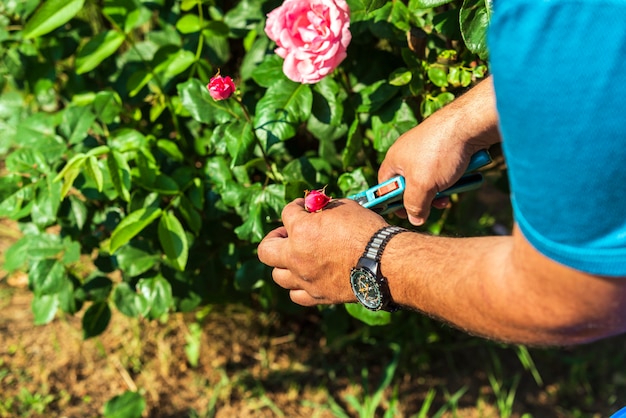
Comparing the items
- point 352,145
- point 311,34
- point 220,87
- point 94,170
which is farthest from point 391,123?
point 94,170

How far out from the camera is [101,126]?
2125 millimetres

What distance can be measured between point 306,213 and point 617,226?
586 mm

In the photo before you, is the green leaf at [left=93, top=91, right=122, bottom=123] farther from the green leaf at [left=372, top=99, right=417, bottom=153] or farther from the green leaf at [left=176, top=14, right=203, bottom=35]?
the green leaf at [left=372, top=99, right=417, bottom=153]

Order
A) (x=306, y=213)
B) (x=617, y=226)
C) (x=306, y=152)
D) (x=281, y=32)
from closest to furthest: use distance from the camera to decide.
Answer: (x=617, y=226)
(x=306, y=213)
(x=281, y=32)
(x=306, y=152)

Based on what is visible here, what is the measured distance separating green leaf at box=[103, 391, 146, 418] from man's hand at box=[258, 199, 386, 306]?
114 cm

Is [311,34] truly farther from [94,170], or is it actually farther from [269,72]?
[94,170]

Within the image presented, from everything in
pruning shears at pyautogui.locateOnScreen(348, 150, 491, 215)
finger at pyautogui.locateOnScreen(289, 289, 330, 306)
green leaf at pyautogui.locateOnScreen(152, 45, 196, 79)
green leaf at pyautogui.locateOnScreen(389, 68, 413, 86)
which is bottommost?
finger at pyautogui.locateOnScreen(289, 289, 330, 306)

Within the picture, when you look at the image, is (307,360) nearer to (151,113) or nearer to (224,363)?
(224,363)

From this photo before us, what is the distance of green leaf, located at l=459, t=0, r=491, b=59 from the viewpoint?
143 centimetres

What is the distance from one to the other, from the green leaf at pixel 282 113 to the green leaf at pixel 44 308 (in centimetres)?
94

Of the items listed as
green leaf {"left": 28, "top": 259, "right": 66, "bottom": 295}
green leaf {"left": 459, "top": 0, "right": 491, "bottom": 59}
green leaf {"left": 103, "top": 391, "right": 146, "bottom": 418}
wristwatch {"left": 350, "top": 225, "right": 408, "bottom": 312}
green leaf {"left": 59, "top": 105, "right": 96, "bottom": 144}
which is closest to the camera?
wristwatch {"left": 350, "top": 225, "right": 408, "bottom": 312}

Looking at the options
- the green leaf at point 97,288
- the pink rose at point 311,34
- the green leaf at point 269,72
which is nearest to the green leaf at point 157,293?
the green leaf at point 97,288

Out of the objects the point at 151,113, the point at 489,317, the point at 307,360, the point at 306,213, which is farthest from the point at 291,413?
the point at 489,317

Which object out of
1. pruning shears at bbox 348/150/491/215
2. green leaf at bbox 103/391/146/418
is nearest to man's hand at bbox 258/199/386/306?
pruning shears at bbox 348/150/491/215
